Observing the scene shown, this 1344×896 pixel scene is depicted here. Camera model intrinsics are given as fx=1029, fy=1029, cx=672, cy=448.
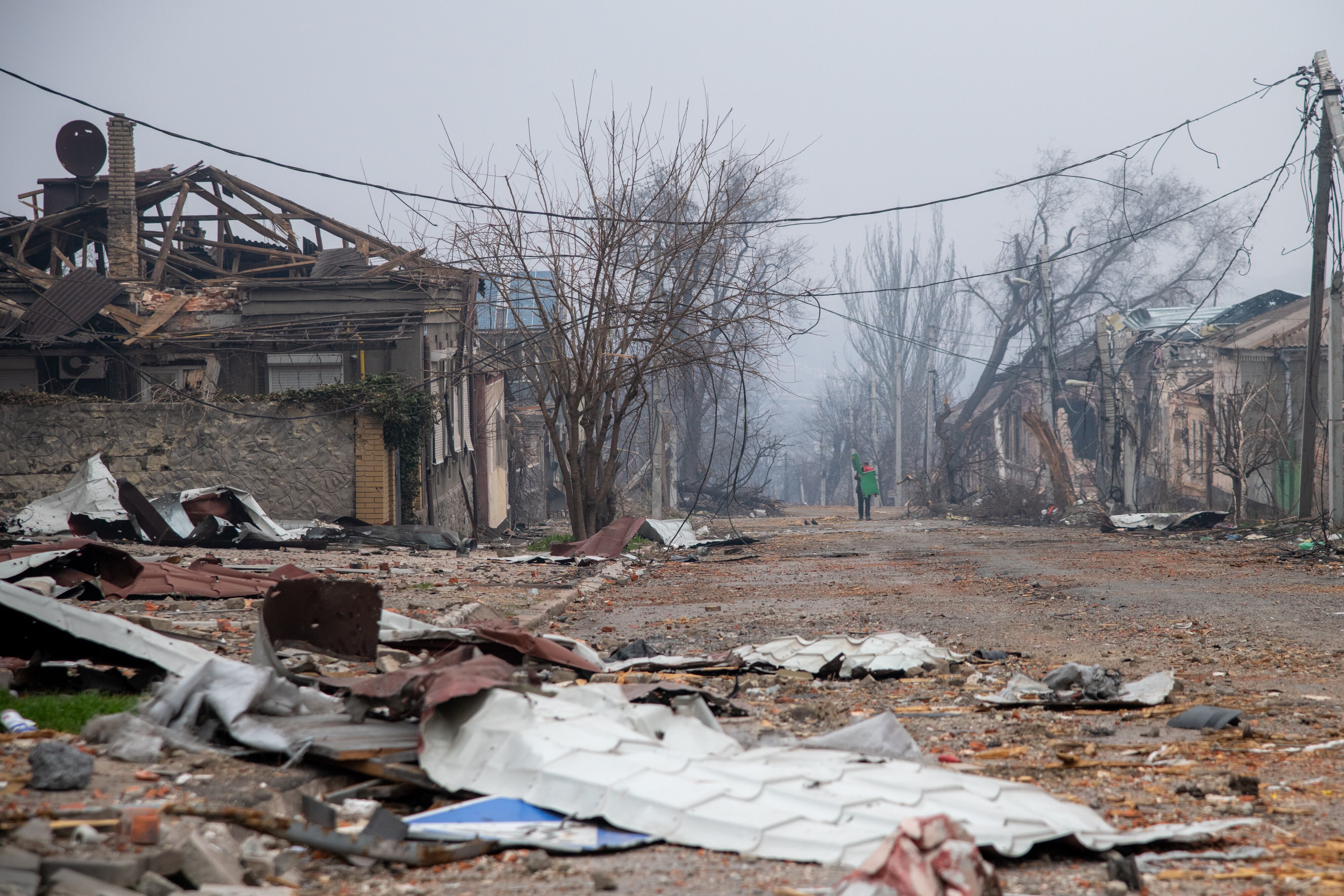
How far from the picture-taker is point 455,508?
22281 mm

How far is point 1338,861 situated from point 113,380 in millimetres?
20023

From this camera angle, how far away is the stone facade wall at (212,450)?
54.0 feet

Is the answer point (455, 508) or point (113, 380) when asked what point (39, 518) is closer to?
point (113, 380)

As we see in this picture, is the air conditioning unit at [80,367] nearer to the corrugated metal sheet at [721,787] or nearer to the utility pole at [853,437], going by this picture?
the corrugated metal sheet at [721,787]

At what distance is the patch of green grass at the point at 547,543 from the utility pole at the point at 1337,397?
11.6 metres

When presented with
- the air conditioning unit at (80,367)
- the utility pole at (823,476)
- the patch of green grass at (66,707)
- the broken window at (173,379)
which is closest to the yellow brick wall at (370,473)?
the broken window at (173,379)

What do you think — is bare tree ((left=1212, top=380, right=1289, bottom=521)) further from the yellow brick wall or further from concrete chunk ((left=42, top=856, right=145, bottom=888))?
concrete chunk ((left=42, top=856, right=145, bottom=888))

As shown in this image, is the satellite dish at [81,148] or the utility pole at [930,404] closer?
the satellite dish at [81,148]

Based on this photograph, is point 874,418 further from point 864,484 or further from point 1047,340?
point 864,484

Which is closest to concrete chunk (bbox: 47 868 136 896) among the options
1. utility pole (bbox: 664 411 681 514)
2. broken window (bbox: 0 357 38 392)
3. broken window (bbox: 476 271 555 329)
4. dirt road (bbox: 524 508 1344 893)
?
dirt road (bbox: 524 508 1344 893)

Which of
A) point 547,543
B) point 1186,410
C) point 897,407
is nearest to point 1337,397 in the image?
point 547,543

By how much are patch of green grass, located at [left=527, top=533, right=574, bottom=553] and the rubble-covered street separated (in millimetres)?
2962

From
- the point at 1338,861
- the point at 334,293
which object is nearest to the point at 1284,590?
the point at 1338,861

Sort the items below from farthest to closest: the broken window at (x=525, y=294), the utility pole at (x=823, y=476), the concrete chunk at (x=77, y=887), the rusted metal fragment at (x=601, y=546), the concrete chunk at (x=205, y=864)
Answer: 1. the utility pole at (x=823, y=476)
2. the broken window at (x=525, y=294)
3. the rusted metal fragment at (x=601, y=546)
4. the concrete chunk at (x=205, y=864)
5. the concrete chunk at (x=77, y=887)
